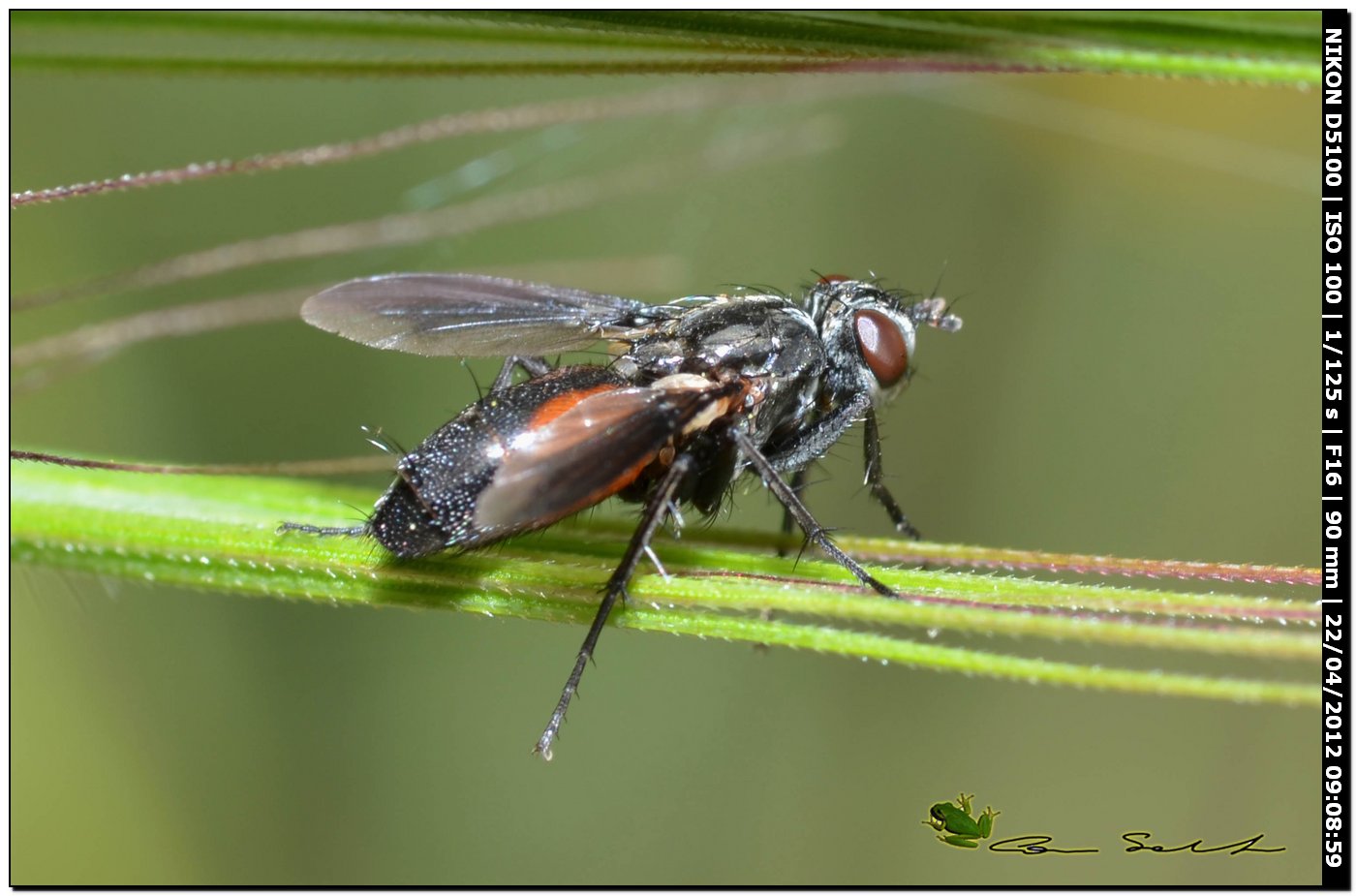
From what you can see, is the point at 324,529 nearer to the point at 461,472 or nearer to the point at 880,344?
the point at 461,472

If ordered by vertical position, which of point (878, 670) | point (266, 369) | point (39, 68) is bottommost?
point (878, 670)

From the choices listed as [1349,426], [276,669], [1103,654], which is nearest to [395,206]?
[276,669]

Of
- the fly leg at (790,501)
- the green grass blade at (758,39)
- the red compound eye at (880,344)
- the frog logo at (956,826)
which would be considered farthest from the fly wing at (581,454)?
the frog logo at (956,826)

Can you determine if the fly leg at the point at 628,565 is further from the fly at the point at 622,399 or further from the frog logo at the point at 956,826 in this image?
the frog logo at the point at 956,826

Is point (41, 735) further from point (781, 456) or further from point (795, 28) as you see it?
point (795, 28)

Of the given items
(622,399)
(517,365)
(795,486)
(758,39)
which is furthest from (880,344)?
(758,39)
